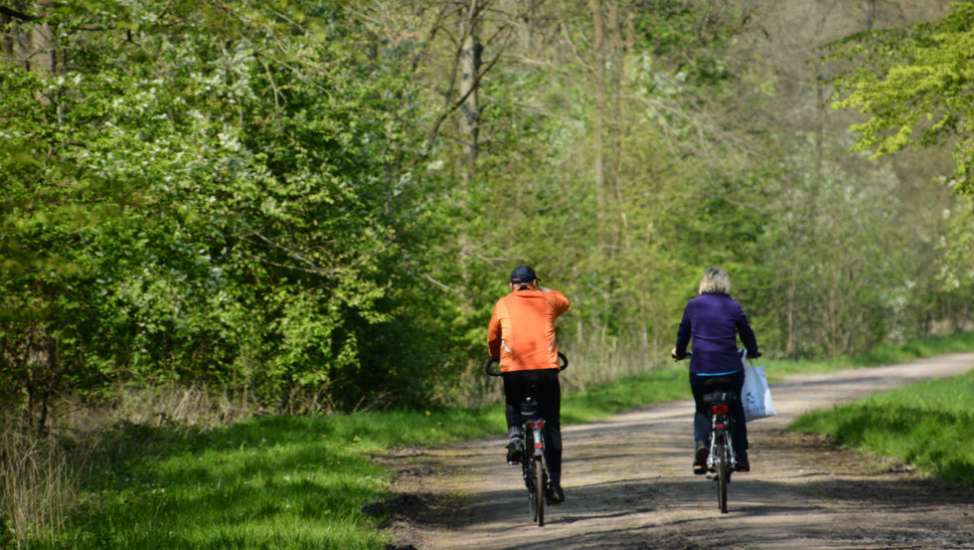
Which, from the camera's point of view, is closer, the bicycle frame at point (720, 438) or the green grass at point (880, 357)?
the bicycle frame at point (720, 438)

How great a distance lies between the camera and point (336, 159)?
2200 centimetres

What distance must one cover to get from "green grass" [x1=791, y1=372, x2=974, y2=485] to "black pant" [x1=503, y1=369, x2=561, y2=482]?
4.33 m

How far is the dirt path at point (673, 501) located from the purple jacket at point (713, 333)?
3.76 feet

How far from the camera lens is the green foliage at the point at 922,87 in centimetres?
1773

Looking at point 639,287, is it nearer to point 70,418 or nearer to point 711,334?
point 70,418

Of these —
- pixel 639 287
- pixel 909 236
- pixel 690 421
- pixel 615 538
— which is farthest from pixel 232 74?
pixel 909 236

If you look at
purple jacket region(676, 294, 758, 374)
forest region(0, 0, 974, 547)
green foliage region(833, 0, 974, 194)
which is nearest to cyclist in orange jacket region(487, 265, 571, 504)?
purple jacket region(676, 294, 758, 374)

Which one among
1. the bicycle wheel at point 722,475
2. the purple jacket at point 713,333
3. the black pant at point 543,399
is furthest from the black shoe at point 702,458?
the black pant at point 543,399

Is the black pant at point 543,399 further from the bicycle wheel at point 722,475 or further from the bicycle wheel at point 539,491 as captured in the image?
the bicycle wheel at point 722,475

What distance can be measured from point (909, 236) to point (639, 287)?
79.4 ft

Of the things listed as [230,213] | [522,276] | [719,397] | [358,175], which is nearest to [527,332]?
[522,276]

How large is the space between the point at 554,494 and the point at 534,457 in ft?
1.12

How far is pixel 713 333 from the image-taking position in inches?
450

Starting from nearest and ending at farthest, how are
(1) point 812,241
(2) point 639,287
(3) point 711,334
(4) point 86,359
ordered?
(3) point 711,334
(4) point 86,359
(2) point 639,287
(1) point 812,241
